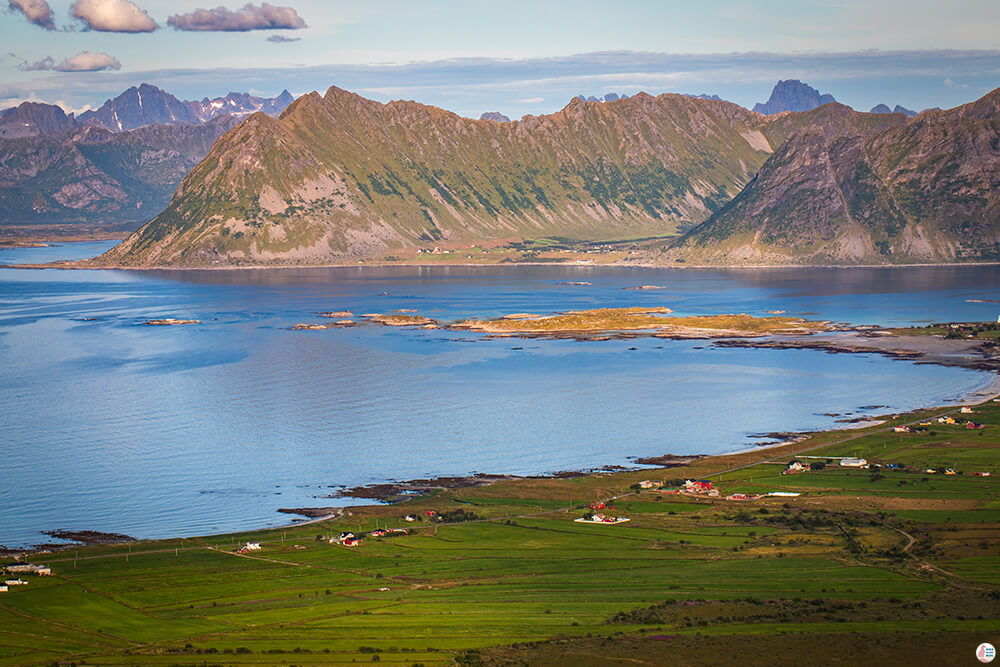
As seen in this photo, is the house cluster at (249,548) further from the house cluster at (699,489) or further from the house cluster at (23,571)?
the house cluster at (699,489)

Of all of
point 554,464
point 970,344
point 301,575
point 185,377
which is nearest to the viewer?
point 301,575

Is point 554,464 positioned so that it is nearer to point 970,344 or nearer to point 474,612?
point 474,612

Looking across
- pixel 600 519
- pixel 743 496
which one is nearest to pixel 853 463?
pixel 743 496

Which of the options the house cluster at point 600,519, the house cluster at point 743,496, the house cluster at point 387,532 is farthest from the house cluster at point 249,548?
the house cluster at point 743,496

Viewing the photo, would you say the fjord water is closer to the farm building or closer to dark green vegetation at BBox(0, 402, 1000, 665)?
the farm building

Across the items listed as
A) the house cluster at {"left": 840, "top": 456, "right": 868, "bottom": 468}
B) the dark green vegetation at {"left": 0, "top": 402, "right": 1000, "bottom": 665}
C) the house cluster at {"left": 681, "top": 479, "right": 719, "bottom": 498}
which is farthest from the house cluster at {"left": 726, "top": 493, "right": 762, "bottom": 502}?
the house cluster at {"left": 840, "top": 456, "right": 868, "bottom": 468}

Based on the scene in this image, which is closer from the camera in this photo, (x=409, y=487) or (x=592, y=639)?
(x=592, y=639)

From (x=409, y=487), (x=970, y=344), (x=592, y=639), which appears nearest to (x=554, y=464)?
(x=409, y=487)
